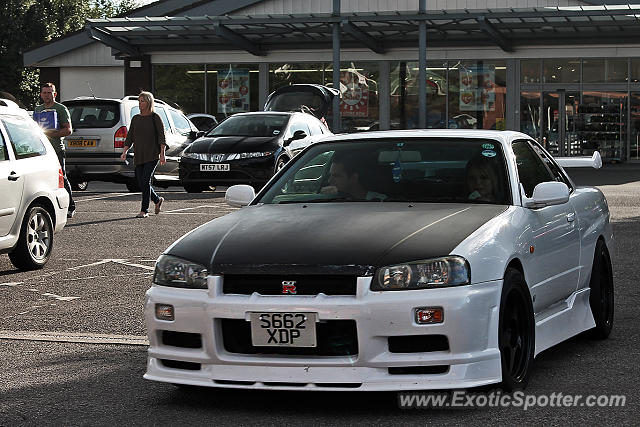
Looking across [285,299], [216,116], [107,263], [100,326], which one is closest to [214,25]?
[216,116]

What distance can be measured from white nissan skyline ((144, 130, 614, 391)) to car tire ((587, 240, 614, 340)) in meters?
0.66

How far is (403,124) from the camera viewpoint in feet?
133

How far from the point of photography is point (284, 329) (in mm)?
5504

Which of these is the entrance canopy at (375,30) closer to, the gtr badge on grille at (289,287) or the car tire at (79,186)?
the car tire at (79,186)

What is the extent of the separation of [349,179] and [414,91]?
33267 millimetres

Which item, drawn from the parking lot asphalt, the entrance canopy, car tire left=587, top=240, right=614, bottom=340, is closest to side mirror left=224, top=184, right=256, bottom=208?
the parking lot asphalt

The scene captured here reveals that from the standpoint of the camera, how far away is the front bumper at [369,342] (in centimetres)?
544

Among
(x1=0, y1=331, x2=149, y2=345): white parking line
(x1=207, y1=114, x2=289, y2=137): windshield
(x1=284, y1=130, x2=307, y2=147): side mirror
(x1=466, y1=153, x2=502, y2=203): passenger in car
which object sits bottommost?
(x1=0, y1=331, x2=149, y2=345): white parking line

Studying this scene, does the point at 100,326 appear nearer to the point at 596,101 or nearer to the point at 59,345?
the point at 59,345

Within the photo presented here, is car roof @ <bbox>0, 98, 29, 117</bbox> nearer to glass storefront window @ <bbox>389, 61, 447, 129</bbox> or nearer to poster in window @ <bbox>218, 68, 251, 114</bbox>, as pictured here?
glass storefront window @ <bbox>389, 61, 447, 129</bbox>

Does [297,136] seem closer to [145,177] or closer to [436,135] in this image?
[145,177]

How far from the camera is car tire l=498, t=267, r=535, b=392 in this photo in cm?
583

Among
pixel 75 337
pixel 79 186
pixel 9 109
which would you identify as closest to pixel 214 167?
pixel 79 186

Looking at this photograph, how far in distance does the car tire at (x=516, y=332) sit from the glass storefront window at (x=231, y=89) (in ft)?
116
